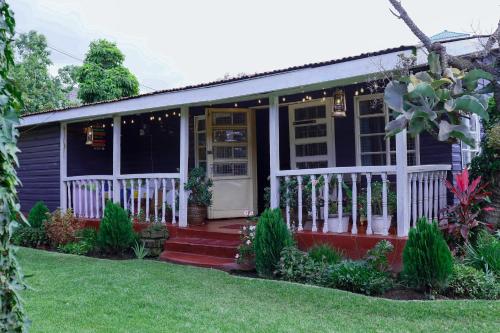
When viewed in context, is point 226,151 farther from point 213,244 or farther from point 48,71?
point 48,71

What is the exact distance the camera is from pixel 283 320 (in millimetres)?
4387

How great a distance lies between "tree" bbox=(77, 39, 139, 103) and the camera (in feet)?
66.2

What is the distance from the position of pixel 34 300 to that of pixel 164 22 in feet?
97.2

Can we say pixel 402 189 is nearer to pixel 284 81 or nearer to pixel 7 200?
pixel 284 81

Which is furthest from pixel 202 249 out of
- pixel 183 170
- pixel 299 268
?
pixel 299 268

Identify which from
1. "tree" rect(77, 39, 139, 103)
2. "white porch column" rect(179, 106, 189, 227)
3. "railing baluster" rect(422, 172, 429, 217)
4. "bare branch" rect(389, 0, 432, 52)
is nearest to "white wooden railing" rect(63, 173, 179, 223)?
"white porch column" rect(179, 106, 189, 227)

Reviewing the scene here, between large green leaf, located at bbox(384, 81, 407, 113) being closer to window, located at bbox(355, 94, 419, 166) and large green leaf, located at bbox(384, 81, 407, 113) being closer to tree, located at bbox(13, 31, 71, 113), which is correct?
window, located at bbox(355, 94, 419, 166)

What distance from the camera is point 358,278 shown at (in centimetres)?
539

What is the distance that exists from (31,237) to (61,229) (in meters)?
0.98

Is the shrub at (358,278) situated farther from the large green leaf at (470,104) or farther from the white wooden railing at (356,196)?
the large green leaf at (470,104)

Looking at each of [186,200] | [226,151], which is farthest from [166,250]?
[226,151]

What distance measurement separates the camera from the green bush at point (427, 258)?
5.05m

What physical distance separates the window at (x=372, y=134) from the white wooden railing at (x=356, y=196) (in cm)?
100

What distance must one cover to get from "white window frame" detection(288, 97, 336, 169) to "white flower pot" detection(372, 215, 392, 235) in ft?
7.52
